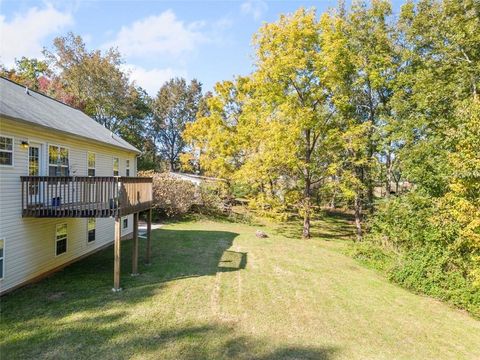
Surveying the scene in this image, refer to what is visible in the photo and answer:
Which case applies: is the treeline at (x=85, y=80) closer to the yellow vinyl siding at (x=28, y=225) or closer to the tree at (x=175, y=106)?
the tree at (x=175, y=106)

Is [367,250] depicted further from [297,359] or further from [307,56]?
[307,56]

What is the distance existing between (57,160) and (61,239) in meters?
3.05

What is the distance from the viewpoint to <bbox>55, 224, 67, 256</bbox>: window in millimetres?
11109

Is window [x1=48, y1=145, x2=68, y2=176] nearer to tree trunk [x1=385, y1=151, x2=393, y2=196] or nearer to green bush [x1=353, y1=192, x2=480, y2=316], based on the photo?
green bush [x1=353, y1=192, x2=480, y2=316]

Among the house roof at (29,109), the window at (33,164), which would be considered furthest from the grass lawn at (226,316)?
the house roof at (29,109)

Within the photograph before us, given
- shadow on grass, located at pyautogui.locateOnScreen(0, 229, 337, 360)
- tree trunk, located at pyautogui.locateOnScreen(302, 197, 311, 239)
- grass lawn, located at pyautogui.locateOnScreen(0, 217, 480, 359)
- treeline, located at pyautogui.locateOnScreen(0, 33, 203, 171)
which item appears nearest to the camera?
shadow on grass, located at pyautogui.locateOnScreen(0, 229, 337, 360)

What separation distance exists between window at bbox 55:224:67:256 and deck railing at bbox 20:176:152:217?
86.4 inches

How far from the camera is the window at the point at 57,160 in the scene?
411 inches

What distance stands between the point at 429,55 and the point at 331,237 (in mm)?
13529

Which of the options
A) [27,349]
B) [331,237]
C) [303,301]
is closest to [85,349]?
[27,349]

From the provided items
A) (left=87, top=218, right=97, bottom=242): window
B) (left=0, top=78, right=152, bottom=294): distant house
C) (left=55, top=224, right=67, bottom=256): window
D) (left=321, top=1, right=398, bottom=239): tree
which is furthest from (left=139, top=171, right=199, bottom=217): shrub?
(left=321, top=1, right=398, bottom=239): tree

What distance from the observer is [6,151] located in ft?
28.0

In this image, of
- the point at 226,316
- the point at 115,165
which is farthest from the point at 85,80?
the point at 226,316

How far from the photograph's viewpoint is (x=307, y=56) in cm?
1942
